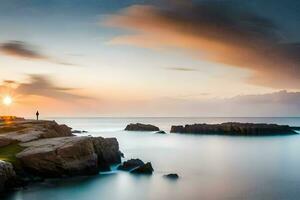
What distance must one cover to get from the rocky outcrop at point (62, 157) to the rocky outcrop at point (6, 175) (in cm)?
377

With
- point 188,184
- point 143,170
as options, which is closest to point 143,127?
point 143,170

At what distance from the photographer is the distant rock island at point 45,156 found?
4309 centimetres

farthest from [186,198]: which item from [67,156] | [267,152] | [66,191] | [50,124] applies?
[267,152]

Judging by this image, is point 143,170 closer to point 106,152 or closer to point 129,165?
point 129,165

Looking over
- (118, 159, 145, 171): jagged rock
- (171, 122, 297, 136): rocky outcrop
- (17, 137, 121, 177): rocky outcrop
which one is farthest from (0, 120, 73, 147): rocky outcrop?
(171, 122, 297, 136): rocky outcrop

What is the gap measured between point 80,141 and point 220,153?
44.6 meters

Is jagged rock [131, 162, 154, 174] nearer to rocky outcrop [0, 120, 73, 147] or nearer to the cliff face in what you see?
the cliff face

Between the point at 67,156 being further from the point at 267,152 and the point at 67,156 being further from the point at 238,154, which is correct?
the point at 267,152

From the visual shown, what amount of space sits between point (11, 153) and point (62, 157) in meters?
6.65

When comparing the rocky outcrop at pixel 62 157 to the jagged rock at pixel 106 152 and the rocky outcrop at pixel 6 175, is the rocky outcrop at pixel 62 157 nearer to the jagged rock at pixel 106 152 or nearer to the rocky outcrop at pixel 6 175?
the jagged rock at pixel 106 152

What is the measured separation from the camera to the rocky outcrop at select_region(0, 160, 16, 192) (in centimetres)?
3831

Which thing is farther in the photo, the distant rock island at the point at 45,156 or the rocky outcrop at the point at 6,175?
the distant rock island at the point at 45,156

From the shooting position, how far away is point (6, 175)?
39469mm

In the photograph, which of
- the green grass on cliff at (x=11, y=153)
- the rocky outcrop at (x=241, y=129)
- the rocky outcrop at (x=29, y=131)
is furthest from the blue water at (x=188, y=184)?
the rocky outcrop at (x=241, y=129)
